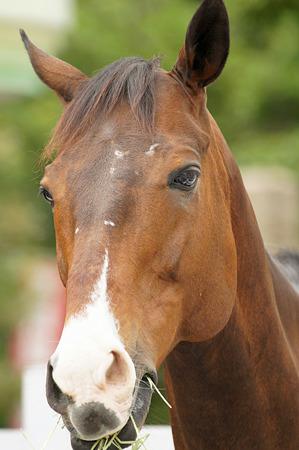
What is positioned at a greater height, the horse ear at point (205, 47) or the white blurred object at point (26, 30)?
the horse ear at point (205, 47)

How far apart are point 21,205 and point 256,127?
630 centimetres

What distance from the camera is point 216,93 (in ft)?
66.4

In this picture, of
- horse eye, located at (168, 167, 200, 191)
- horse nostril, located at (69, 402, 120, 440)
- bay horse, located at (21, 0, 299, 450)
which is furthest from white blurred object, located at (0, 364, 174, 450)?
horse nostril, located at (69, 402, 120, 440)

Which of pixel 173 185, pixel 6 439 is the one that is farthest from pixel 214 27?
pixel 6 439

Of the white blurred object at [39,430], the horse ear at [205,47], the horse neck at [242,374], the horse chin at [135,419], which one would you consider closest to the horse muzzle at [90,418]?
the horse chin at [135,419]

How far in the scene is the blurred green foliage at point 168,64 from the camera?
642 inches

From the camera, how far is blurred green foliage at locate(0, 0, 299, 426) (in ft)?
53.5

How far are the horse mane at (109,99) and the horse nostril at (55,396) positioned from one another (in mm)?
907

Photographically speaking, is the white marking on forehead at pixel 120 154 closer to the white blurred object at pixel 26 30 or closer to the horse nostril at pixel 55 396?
the horse nostril at pixel 55 396

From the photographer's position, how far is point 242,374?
4258 millimetres

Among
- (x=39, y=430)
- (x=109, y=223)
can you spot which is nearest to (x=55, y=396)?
(x=109, y=223)

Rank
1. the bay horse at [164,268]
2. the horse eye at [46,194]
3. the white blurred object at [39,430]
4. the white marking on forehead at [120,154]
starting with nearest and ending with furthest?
the bay horse at [164,268] < the white marking on forehead at [120,154] < the horse eye at [46,194] < the white blurred object at [39,430]

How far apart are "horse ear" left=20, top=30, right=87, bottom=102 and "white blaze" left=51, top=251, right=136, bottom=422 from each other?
112 cm

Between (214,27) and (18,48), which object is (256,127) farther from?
(214,27)
